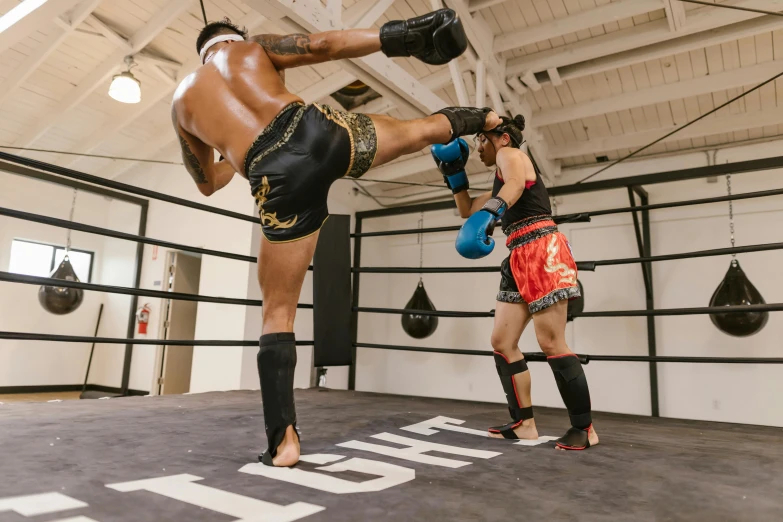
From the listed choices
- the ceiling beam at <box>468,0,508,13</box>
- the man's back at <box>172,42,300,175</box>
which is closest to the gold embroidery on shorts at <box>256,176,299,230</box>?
the man's back at <box>172,42,300,175</box>

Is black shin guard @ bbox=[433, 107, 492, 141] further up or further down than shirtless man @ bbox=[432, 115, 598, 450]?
further up

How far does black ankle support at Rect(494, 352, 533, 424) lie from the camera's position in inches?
64.2

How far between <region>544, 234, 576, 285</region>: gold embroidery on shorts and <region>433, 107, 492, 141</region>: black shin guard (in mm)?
478

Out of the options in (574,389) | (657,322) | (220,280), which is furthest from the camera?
(220,280)

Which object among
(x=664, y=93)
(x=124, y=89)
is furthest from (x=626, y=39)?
(x=124, y=89)

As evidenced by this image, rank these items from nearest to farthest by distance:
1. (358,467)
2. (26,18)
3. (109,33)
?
(358,467) → (26,18) → (109,33)

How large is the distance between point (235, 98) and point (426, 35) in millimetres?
496

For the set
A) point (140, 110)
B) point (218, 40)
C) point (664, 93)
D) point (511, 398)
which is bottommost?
point (511, 398)

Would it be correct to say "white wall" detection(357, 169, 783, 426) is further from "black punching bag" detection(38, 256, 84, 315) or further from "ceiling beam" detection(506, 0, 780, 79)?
"black punching bag" detection(38, 256, 84, 315)

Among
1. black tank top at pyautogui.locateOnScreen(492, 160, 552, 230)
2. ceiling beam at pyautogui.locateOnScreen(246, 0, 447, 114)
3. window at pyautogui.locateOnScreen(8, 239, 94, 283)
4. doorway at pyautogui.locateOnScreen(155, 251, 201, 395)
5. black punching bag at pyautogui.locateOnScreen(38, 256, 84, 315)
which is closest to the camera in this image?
black tank top at pyautogui.locateOnScreen(492, 160, 552, 230)

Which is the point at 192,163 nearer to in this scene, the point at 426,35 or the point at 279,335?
the point at 279,335

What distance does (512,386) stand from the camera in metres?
1.67

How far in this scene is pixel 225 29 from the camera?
4.52ft

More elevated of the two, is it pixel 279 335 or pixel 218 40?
pixel 218 40
